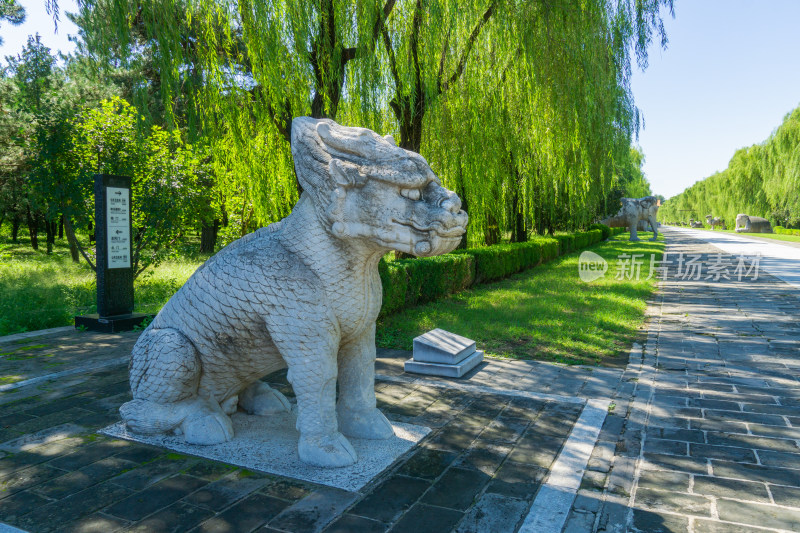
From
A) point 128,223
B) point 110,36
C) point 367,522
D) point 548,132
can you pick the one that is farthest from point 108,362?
point 548,132

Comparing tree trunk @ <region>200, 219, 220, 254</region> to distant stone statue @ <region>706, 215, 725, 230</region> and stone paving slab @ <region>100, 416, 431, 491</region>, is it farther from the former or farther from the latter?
distant stone statue @ <region>706, 215, 725, 230</region>

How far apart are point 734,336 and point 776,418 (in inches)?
135

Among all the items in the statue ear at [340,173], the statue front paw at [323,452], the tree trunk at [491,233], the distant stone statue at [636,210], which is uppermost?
the distant stone statue at [636,210]

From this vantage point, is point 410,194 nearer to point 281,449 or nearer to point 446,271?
point 281,449

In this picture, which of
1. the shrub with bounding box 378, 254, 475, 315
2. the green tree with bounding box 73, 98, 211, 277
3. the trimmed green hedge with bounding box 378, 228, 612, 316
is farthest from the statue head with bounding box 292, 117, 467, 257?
the green tree with bounding box 73, 98, 211, 277

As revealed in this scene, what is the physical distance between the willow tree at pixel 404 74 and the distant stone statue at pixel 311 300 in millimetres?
3698

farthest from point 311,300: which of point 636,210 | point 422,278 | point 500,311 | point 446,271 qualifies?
point 636,210

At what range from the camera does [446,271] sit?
10.1 meters

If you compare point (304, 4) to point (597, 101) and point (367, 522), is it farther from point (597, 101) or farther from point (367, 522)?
point (367, 522)

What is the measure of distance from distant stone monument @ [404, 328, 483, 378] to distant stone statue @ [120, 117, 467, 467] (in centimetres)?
193

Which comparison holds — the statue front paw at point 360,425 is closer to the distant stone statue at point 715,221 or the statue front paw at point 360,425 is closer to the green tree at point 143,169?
the green tree at point 143,169

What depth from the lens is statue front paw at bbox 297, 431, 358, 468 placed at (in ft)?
9.48

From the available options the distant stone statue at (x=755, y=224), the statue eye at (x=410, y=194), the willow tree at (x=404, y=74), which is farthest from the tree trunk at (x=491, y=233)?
the distant stone statue at (x=755, y=224)

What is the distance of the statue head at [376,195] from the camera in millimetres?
2676
